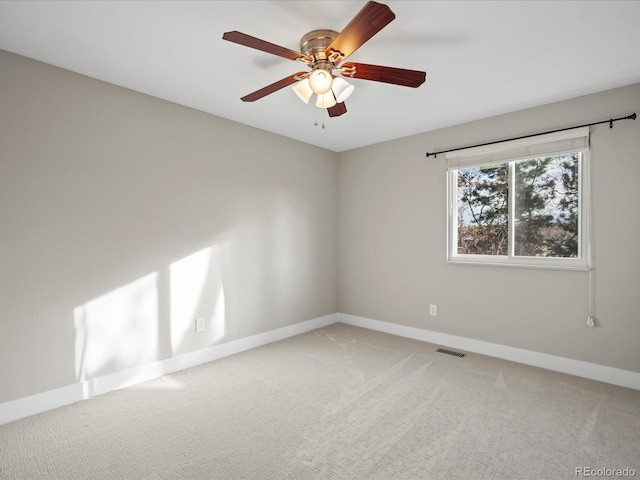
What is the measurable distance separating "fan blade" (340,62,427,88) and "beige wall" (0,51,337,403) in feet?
6.11

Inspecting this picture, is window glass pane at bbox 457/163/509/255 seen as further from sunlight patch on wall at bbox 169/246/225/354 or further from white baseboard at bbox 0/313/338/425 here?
sunlight patch on wall at bbox 169/246/225/354

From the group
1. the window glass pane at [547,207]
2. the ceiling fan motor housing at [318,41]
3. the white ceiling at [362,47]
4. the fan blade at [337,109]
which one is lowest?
the window glass pane at [547,207]

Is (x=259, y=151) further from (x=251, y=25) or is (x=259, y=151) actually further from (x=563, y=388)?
(x=563, y=388)

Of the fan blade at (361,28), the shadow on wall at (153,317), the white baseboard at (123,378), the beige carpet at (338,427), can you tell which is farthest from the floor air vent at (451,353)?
the fan blade at (361,28)

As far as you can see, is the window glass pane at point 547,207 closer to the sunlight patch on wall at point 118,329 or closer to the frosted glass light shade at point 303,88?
the frosted glass light shade at point 303,88

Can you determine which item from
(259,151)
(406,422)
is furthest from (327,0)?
(406,422)

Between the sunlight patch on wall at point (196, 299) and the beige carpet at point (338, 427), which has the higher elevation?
the sunlight patch on wall at point (196, 299)

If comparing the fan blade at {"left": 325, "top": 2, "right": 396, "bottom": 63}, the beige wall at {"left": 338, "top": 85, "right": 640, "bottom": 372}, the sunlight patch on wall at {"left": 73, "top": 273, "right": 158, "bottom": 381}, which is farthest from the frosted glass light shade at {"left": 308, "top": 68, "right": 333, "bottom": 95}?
the sunlight patch on wall at {"left": 73, "top": 273, "right": 158, "bottom": 381}

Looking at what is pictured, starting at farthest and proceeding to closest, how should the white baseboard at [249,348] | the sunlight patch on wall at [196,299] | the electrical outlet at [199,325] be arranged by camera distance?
1. the electrical outlet at [199,325]
2. the sunlight patch on wall at [196,299]
3. the white baseboard at [249,348]

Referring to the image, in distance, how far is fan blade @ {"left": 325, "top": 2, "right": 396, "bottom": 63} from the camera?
146 centimetres

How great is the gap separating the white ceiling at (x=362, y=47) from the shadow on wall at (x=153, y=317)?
162cm

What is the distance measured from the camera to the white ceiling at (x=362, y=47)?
1829 millimetres

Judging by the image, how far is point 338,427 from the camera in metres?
2.14

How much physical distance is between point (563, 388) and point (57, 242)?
412 cm
